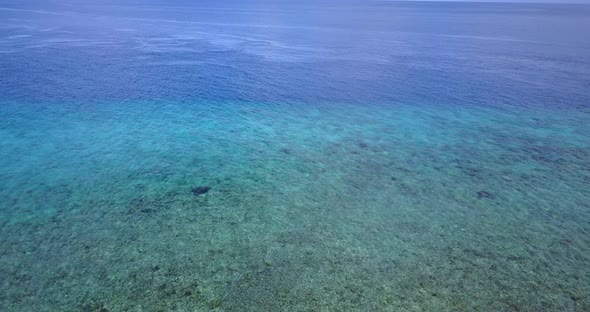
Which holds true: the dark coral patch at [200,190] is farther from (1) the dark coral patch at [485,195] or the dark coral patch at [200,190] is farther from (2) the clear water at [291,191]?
(1) the dark coral patch at [485,195]

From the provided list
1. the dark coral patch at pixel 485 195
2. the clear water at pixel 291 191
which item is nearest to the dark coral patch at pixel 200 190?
the clear water at pixel 291 191

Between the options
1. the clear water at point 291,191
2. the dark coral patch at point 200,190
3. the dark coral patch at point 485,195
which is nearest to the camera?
the clear water at point 291,191

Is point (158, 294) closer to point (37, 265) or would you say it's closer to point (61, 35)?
point (37, 265)

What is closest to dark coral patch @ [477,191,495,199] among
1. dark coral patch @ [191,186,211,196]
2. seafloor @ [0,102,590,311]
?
seafloor @ [0,102,590,311]

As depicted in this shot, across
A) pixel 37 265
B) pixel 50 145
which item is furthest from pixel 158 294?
pixel 50 145

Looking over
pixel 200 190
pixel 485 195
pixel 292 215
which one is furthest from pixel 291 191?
pixel 485 195
